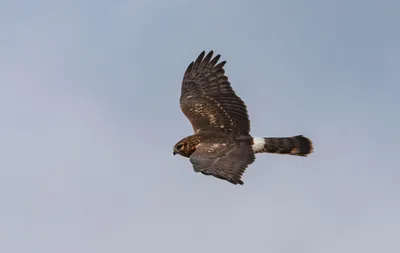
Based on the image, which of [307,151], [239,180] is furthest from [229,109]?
[239,180]

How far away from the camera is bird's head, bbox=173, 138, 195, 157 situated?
2192 centimetres

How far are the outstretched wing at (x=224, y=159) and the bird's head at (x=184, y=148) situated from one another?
0.43 metres

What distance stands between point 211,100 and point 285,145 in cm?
212

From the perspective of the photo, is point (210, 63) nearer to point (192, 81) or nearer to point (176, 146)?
point (192, 81)

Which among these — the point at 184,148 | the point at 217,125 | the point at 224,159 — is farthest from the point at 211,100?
the point at 224,159

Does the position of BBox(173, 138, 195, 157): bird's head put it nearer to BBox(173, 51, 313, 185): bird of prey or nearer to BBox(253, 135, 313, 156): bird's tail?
BBox(173, 51, 313, 185): bird of prey

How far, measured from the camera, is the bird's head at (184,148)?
71.9 feet

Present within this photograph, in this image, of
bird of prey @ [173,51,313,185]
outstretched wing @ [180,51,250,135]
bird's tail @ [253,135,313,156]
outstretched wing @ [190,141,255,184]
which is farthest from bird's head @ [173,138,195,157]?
bird's tail @ [253,135,313,156]

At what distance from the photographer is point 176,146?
872 inches

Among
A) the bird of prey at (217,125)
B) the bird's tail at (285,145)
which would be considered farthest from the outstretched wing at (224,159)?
the bird's tail at (285,145)

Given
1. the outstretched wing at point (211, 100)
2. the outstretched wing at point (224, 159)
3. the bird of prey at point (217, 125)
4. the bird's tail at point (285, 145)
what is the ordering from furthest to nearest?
1. the outstretched wing at point (211, 100)
2. the bird's tail at point (285, 145)
3. the bird of prey at point (217, 125)
4. the outstretched wing at point (224, 159)

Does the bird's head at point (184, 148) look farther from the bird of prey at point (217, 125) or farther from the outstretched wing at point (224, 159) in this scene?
the outstretched wing at point (224, 159)

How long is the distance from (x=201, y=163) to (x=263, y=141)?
9.31 feet

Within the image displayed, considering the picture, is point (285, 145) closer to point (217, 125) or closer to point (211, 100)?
point (217, 125)
